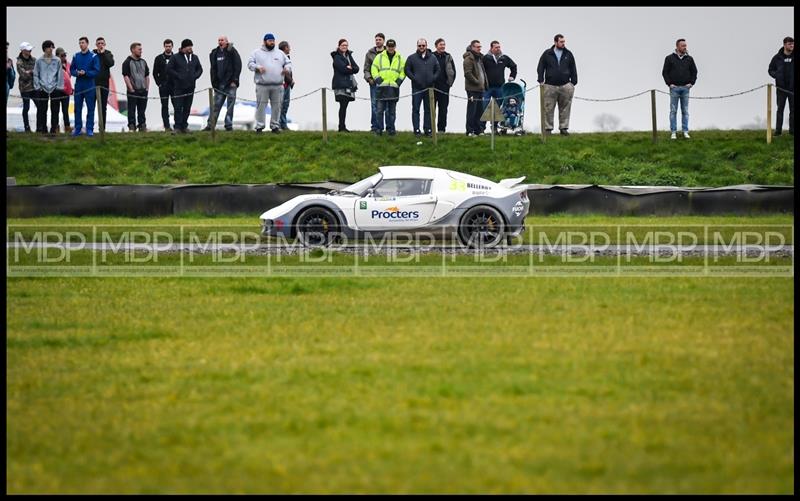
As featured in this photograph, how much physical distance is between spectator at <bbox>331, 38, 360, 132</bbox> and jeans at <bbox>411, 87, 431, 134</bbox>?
1.33 metres

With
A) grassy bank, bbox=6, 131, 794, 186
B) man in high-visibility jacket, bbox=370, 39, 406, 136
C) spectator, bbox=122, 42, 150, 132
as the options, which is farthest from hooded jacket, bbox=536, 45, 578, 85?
spectator, bbox=122, 42, 150, 132

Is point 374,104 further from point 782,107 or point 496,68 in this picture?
point 782,107

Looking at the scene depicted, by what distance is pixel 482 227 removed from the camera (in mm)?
18812

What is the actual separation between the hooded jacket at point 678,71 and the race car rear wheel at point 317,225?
1158cm

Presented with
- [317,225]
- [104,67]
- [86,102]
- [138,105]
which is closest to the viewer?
[317,225]

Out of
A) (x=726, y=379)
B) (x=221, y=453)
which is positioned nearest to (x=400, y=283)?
(x=726, y=379)

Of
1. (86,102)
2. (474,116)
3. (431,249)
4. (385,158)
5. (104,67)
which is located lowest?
(431,249)

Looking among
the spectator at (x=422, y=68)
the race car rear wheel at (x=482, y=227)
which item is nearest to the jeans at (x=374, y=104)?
the spectator at (x=422, y=68)

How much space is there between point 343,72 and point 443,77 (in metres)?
2.18

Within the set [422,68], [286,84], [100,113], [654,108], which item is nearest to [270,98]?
[286,84]

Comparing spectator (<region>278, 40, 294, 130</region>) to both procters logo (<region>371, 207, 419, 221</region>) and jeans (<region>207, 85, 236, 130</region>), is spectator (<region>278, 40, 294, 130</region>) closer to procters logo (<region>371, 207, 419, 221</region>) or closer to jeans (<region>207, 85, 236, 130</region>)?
jeans (<region>207, 85, 236, 130</region>)

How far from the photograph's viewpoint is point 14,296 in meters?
14.2

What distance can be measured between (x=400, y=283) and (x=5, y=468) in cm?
816

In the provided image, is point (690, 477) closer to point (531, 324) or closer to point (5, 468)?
point (5, 468)
